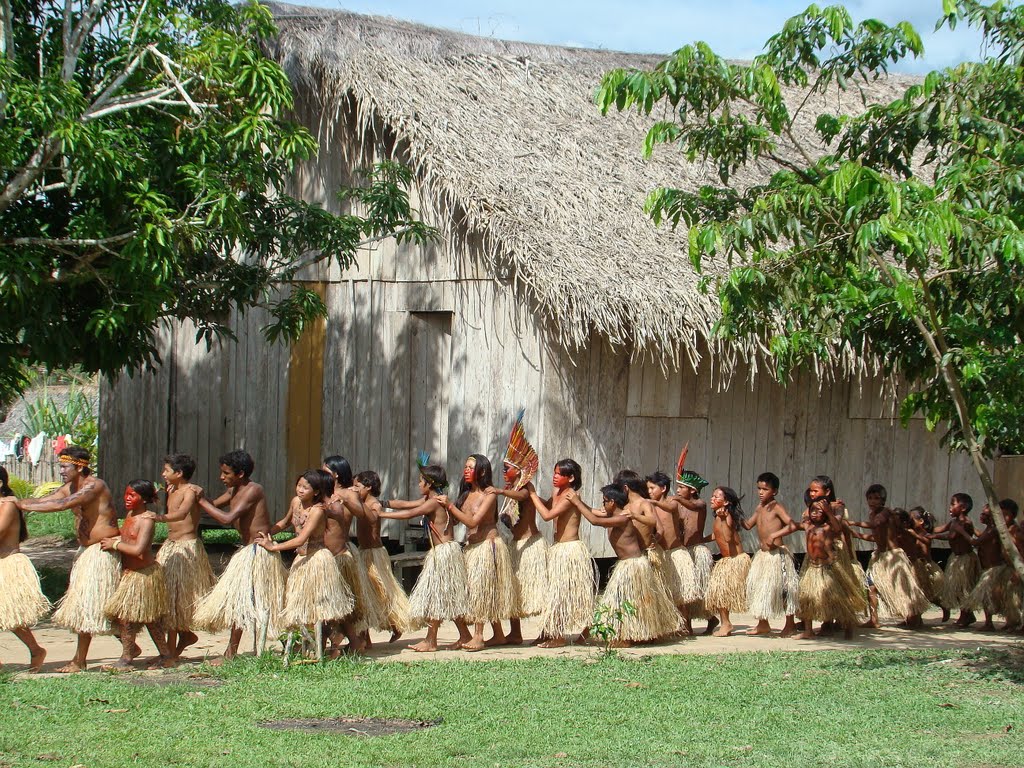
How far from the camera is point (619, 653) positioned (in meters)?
7.79

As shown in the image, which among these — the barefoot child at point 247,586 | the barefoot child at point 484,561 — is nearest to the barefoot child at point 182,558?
the barefoot child at point 247,586

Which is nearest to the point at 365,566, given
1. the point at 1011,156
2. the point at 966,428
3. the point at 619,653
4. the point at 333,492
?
the point at 333,492

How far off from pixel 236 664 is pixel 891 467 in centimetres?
687

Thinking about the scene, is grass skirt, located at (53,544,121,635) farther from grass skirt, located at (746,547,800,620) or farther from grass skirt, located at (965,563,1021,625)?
grass skirt, located at (965,563,1021,625)

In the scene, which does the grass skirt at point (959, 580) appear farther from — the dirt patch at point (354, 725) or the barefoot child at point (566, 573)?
the dirt patch at point (354, 725)

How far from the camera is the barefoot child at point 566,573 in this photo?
26.2 ft

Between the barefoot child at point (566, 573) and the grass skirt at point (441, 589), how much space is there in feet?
1.91

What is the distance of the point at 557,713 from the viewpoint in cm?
606

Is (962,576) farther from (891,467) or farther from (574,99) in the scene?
(574,99)

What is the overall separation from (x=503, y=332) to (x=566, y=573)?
2839 millimetres

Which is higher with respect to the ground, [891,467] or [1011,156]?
[1011,156]

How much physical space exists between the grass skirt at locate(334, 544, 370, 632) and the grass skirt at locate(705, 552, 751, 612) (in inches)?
103

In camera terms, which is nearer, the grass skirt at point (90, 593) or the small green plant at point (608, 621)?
the grass skirt at point (90, 593)

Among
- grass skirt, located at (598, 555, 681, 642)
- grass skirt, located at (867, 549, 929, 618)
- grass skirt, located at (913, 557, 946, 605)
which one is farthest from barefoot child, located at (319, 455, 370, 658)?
grass skirt, located at (913, 557, 946, 605)
